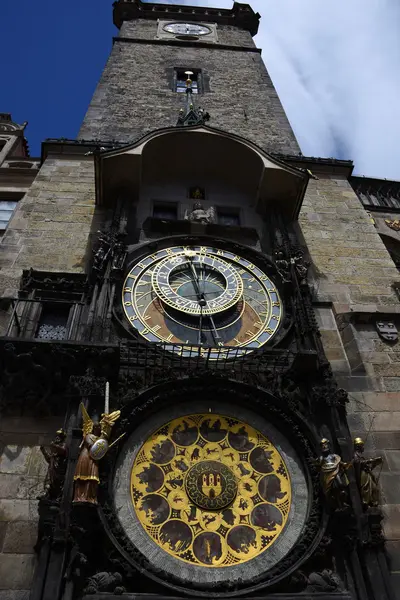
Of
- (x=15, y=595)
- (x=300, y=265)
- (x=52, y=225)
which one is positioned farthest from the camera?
(x=52, y=225)

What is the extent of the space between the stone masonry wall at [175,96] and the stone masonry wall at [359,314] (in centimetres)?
377

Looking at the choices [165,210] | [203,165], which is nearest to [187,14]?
[203,165]

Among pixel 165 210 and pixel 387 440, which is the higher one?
pixel 165 210

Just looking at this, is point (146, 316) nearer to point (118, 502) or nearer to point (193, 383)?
point (193, 383)

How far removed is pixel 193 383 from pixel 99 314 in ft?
6.19

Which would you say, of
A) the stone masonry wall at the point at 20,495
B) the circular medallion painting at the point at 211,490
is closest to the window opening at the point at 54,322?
the stone masonry wall at the point at 20,495

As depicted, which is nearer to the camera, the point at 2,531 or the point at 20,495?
the point at 2,531

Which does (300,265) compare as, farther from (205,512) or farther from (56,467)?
(56,467)

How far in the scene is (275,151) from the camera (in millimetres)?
14773

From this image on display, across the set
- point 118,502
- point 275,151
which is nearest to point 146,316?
point 118,502

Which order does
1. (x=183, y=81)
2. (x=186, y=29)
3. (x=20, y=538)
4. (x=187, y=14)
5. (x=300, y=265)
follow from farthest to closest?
(x=187, y=14) < (x=186, y=29) < (x=183, y=81) < (x=300, y=265) < (x=20, y=538)

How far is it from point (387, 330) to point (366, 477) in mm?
3150

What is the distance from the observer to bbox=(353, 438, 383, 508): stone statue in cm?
631

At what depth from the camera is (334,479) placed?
624cm
